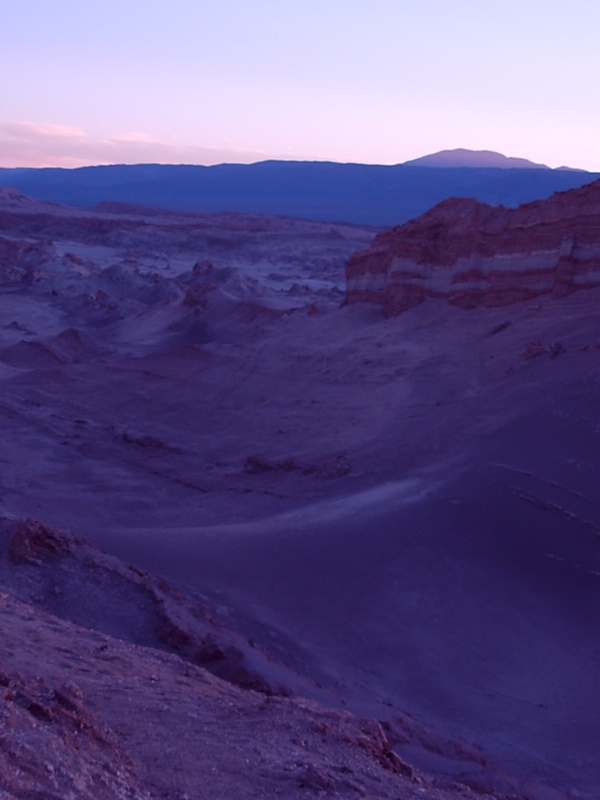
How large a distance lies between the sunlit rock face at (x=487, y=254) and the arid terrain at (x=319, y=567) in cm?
31

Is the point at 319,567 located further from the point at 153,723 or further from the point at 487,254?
the point at 487,254

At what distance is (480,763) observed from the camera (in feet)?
14.9

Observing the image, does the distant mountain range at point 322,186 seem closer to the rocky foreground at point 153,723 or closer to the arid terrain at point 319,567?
the arid terrain at point 319,567

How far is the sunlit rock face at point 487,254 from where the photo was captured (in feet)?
41.1

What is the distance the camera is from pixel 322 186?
A: 405ft

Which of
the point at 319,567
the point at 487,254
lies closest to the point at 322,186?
the point at 487,254

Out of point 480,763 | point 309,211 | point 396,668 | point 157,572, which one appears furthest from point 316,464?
point 309,211

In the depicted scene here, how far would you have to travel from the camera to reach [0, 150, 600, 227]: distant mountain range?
311 feet

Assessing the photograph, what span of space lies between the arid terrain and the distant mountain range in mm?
75564

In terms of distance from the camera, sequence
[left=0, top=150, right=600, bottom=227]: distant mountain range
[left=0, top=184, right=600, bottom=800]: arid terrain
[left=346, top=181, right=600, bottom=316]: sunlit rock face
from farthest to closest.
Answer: [left=0, top=150, right=600, bottom=227]: distant mountain range, [left=346, top=181, right=600, bottom=316]: sunlit rock face, [left=0, top=184, right=600, bottom=800]: arid terrain

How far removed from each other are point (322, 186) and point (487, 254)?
11276cm

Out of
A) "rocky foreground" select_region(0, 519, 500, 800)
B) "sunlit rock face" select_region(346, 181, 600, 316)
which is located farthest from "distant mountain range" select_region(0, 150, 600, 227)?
"rocky foreground" select_region(0, 519, 500, 800)

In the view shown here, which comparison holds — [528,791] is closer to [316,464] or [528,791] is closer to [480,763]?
[480,763]

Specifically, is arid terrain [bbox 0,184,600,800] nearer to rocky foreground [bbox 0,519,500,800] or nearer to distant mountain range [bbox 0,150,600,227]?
rocky foreground [bbox 0,519,500,800]
